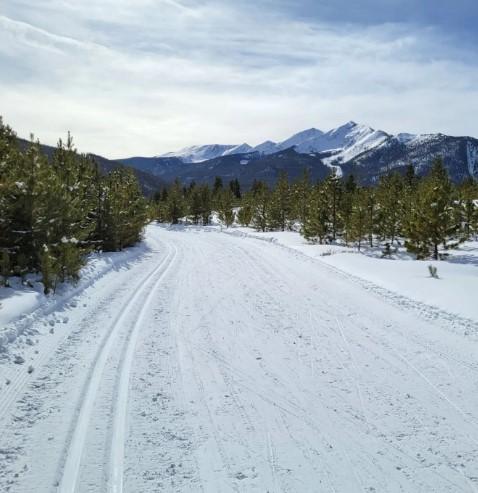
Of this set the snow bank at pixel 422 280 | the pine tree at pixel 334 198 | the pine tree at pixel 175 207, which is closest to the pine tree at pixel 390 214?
the pine tree at pixel 334 198

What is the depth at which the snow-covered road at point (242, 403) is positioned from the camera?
4645 mm

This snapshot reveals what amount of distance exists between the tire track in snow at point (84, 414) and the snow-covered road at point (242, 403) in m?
0.02

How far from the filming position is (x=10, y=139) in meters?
20.1

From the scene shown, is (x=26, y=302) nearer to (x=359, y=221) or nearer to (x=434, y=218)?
(x=434, y=218)

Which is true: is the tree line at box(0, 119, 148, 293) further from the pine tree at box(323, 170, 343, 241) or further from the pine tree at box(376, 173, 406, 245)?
the pine tree at box(376, 173, 406, 245)

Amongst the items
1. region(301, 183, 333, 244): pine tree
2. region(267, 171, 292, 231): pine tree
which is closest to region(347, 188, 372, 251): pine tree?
region(301, 183, 333, 244): pine tree

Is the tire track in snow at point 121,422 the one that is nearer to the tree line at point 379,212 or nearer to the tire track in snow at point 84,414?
the tire track in snow at point 84,414

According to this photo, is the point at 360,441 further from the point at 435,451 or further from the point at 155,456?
the point at 155,456

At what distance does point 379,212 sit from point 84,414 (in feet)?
115

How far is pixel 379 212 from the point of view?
37062mm

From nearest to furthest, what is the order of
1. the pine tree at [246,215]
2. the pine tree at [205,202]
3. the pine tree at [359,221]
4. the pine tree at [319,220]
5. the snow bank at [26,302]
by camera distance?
the snow bank at [26,302], the pine tree at [359,221], the pine tree at [319,220], the pine tree at [246,215], the pine tree at [205,202]

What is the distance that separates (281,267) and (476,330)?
10.5 m

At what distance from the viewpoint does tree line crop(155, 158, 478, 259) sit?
89.1ft

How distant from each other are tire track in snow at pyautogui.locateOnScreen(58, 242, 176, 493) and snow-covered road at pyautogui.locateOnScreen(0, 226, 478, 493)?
22 millimetres
